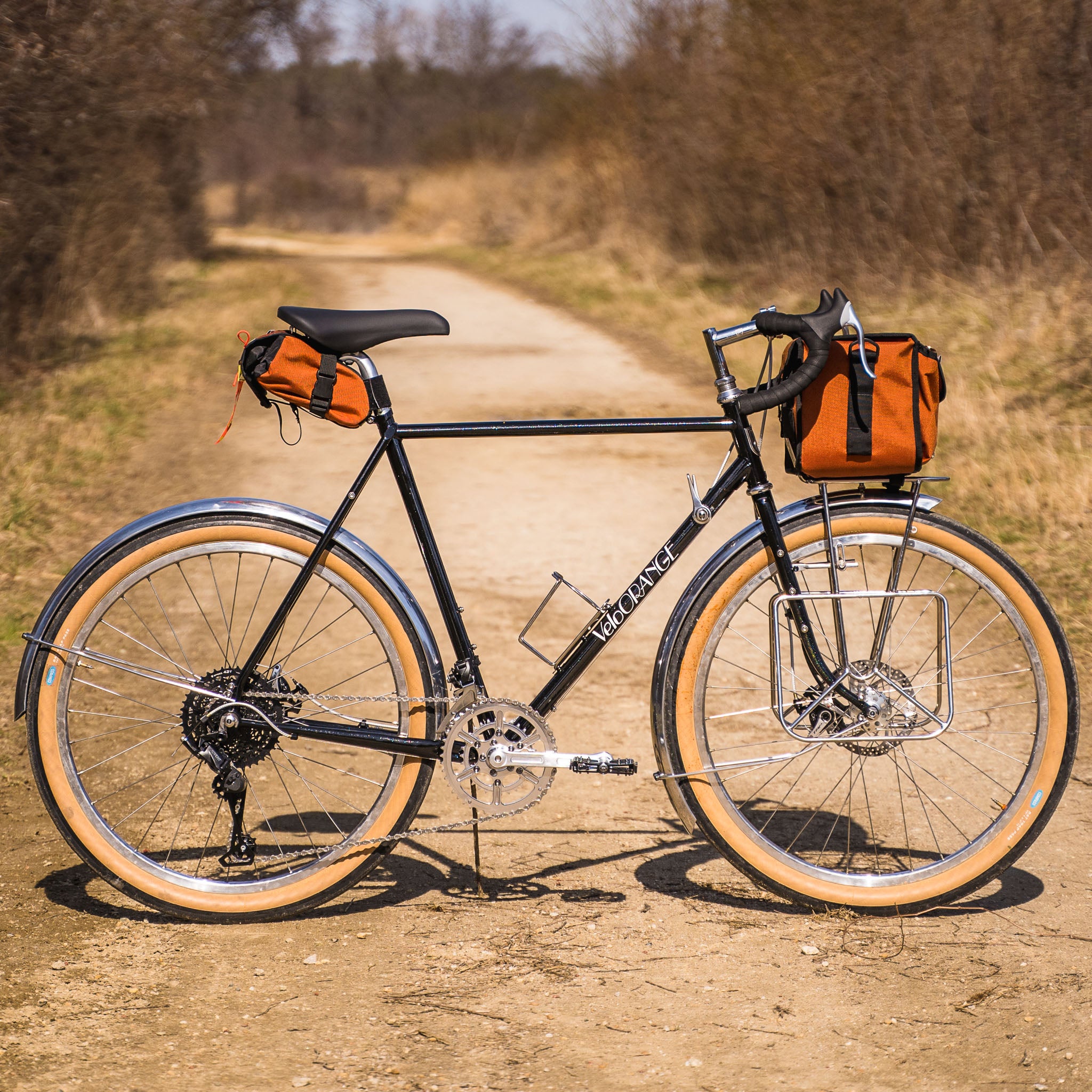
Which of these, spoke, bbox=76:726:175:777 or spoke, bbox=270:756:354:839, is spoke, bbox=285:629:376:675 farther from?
spoke, bbox=76:726:175:777

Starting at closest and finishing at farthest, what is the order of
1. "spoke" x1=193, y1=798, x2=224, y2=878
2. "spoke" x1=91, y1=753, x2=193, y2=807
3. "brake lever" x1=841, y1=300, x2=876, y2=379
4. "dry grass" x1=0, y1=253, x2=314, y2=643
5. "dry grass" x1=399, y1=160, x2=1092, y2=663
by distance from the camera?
"brake lever" x1=841, y1=300, x2=876, y2=379, "spoke" x1=193, y1=798, x2=224, y2=878, "spoke" x1=91, y1=753, x2=193, y2=807, "dry grass" x1=0, y1=253, x2=314, y2=643, "dry grass" x1=399, y1=160, x2=1092, y2=663

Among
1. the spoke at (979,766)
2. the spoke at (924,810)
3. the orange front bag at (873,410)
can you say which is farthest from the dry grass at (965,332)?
the orange front bag at (873,410)

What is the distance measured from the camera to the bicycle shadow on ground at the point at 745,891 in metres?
3.23

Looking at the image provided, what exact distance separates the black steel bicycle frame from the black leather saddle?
12cm

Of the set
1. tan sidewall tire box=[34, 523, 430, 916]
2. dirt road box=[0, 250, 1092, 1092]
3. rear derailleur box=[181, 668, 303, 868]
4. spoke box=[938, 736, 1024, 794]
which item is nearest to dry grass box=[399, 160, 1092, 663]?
spoke box=[938, 736, 1024, 794]

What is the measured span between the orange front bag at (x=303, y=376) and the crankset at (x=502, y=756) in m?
0.76

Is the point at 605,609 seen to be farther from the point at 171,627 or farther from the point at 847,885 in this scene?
the point at 171,627

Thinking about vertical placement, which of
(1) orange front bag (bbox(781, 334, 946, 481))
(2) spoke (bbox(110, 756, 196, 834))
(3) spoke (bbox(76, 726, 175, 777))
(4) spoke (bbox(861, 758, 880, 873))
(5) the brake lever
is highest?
(5) the brake lever

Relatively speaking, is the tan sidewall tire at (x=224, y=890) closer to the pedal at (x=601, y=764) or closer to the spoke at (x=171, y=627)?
the spoke at (x=171, y=627)

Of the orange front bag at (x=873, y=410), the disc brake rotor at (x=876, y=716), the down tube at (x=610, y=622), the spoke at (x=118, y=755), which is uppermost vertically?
the orange front bag at (x=873, y=410)

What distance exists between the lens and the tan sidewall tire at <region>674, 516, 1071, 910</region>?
3.09 m

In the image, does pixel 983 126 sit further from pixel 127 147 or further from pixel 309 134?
pixel 309 134

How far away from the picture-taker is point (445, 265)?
22.5 metres

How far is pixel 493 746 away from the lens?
10.2 ft
